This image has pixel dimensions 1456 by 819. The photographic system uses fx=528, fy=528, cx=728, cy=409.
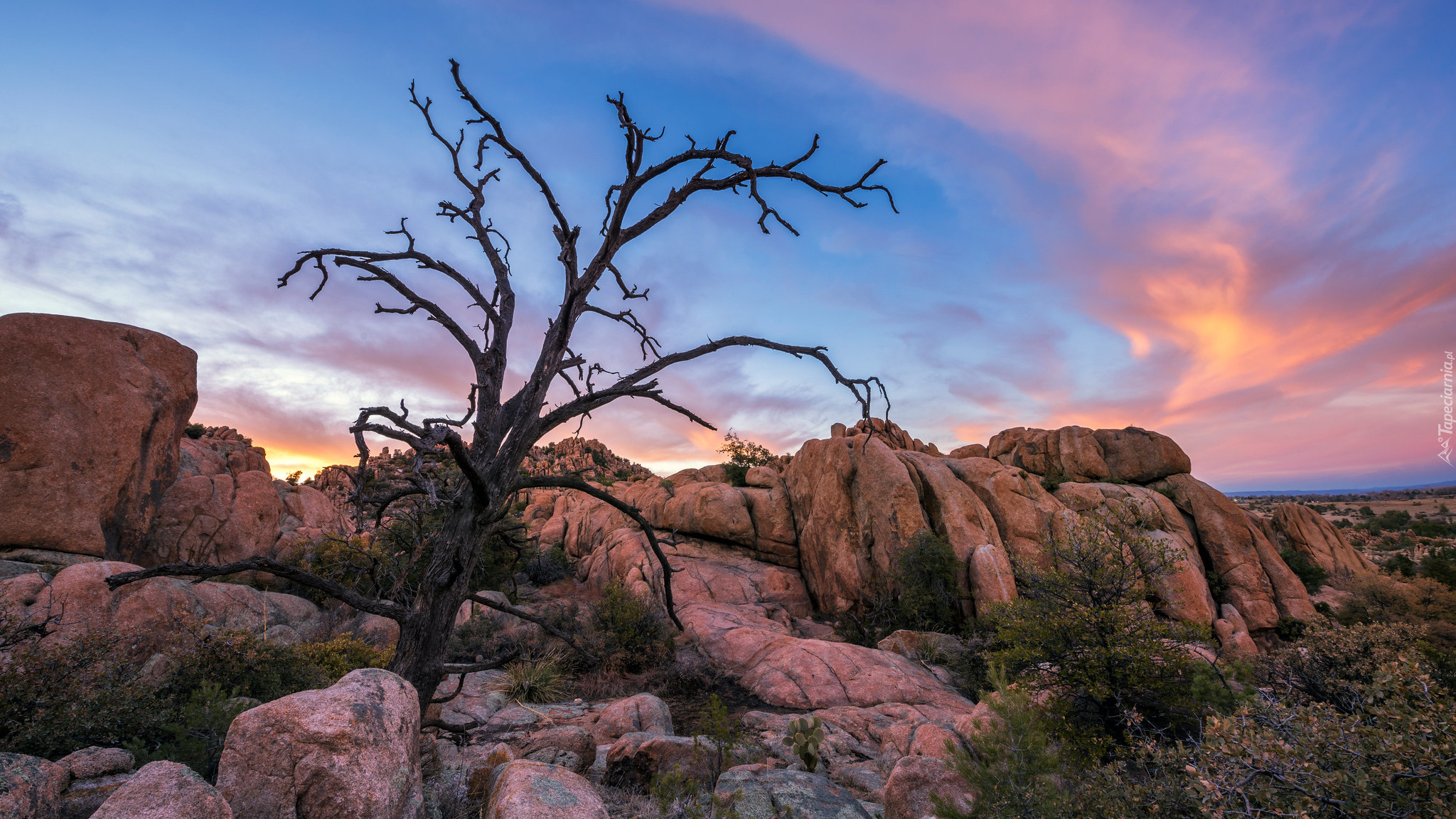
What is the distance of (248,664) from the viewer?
255 inches

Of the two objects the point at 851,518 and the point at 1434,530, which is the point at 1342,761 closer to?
the point at 851,518

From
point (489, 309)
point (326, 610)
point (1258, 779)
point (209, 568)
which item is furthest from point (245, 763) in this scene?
point (326, 610)

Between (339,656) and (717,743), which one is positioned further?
(339,656)

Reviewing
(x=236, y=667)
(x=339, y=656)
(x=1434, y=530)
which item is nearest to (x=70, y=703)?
(x=236, y=667)

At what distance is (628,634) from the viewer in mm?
13992

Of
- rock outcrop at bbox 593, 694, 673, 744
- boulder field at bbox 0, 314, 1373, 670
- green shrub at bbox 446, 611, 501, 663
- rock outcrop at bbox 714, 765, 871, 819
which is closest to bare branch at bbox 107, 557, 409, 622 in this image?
boulder field at bbox 0, 314, 1373, 670

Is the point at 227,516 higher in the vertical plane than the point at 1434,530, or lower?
higher

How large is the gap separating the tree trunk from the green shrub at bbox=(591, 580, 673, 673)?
10078mm

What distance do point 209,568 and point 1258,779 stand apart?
261 inches

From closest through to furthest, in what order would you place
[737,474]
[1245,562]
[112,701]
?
[112,701]
[1245,562]
[737,474]

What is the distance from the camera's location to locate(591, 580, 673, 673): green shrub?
13625 mm

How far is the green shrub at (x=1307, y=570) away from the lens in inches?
970

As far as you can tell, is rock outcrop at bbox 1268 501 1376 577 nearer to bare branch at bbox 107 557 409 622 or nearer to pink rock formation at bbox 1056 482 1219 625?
pink rock formation at bbox 1056 482 1219 625

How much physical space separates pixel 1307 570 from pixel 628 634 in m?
32.0
